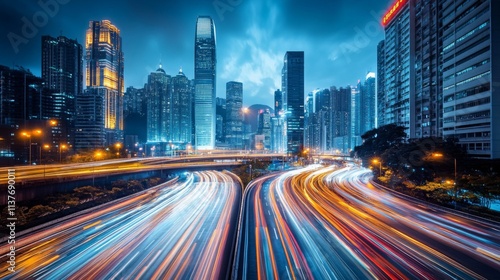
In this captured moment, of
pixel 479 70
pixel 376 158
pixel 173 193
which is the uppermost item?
pixel 479 70

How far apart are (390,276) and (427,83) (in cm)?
7210

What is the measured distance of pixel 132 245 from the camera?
1566 cm

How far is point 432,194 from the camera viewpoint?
98.1 ft

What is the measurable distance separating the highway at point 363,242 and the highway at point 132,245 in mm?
1793

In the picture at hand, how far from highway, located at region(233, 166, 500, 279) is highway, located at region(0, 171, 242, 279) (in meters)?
1.79

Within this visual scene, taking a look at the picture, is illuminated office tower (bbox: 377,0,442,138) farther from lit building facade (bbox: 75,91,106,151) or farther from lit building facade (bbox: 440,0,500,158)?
lit building facade (bbox: 75,91,106,151)

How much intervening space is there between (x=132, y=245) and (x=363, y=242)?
15.4 metres

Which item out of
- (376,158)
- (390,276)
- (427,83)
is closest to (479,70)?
(427,83)

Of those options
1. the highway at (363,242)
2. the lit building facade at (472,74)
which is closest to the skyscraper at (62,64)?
the highway at (363,242)

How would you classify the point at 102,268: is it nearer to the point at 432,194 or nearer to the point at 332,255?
the point at 332,255

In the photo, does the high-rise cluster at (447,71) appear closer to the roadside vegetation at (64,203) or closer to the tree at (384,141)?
the tree at (384,141)

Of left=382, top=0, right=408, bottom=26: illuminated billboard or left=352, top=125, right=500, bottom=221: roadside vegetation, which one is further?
left=382, top=0, right=408, bottom=26: illuminated billboard

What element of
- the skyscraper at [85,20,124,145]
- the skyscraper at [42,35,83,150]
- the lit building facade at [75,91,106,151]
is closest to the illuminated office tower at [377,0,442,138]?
the lit building facade at [75,91,106,151]

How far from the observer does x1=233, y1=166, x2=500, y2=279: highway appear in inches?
503
